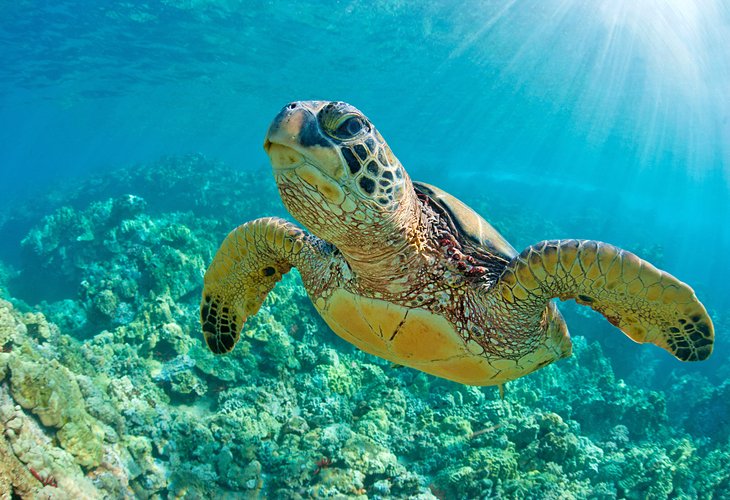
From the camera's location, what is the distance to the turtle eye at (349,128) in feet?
5.46

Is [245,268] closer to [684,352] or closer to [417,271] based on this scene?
[417,271]

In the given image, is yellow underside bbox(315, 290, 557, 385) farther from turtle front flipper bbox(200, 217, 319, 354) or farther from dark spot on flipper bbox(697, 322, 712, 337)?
dark spot on flipper bbox(697, 322, 712, 337)

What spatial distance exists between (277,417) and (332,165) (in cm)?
427

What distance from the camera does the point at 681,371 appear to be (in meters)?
13.1

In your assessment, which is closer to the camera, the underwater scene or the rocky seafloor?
the underwater scene

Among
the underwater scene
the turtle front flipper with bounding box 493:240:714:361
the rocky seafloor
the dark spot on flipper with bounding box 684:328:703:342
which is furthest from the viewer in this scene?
the rocky seafloor

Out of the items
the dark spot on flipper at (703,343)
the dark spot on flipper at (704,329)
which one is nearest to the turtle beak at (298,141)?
the dark spot on flipper at (704,329)

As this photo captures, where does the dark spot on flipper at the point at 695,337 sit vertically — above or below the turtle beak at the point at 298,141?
below

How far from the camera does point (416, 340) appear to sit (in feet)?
8.68

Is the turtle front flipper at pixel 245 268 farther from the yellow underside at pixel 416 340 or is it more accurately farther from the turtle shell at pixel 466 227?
the turtle shell at pixel 466 227

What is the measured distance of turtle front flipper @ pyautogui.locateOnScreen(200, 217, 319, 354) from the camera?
2957mm

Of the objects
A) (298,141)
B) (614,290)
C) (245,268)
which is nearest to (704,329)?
(614,290)

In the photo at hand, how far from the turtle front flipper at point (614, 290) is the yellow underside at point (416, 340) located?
0.48 metres

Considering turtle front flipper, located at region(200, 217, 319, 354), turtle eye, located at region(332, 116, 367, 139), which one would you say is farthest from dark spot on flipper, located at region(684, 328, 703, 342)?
turtle front flipper, located at region(200, 217, 319, 354)
